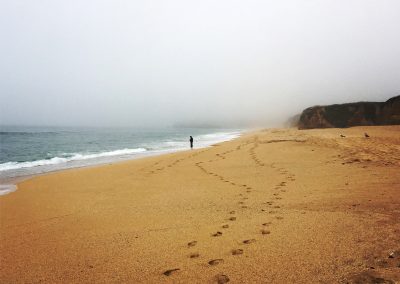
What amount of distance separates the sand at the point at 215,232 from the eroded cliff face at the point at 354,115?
4572 cm

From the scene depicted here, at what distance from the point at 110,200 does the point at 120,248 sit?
149 inches

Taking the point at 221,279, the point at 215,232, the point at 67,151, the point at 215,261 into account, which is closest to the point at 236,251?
the point at 215,261

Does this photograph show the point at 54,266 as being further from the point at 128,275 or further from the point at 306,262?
the point at 306,262

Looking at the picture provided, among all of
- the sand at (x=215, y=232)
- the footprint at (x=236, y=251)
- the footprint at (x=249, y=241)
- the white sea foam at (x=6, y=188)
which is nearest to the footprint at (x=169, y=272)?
the sand at (x=215, y=232)

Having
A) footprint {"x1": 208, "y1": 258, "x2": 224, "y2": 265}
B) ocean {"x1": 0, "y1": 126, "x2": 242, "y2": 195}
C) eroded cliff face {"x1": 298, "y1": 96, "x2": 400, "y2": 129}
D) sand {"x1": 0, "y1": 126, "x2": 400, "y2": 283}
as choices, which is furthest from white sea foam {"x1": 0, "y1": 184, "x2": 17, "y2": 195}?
eroded cliff face {"x1": 298, "y1": 96, "x2": 400, "y2": 129}

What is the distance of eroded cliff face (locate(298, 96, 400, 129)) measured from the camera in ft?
155

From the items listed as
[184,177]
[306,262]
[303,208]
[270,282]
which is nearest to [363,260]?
[306,262]

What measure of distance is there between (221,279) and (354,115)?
58.1 metres

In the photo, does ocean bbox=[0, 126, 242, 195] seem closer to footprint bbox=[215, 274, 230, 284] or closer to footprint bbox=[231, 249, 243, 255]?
footprint bbox=[231, 249, 243, 255]

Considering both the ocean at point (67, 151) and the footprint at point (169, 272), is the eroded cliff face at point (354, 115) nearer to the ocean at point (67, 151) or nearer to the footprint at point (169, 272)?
the ocean at point (67, 151)

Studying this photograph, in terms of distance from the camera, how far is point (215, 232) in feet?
16.0

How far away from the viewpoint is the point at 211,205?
6688 mm

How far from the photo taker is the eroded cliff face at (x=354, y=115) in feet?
155

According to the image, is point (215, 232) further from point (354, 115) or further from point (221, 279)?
point (354, 115)
